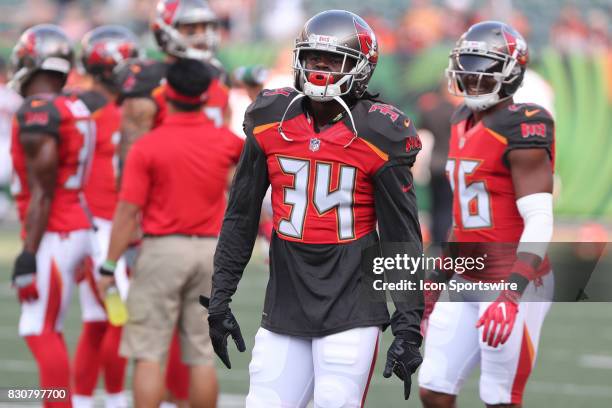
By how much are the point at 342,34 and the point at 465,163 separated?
1.24 meters

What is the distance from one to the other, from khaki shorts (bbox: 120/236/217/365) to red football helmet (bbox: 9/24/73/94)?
1.10 metres

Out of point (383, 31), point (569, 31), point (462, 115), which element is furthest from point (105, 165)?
point (569, 31)

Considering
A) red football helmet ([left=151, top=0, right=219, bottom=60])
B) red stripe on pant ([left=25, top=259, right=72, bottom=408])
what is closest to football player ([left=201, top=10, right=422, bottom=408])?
red stripe on pant ([left=25, top=259, right=72, bottom=408])

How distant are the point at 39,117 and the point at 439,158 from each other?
730 cm

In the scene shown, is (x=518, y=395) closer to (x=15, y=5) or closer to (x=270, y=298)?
(x=270, y=298)

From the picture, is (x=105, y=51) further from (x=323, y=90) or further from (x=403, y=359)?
(x=403, y=359)

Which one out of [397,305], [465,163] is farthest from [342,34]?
[465,163]

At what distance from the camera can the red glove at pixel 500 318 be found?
4578 mm

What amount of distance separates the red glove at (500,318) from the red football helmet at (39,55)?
8.84 ft

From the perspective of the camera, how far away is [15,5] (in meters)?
20.0

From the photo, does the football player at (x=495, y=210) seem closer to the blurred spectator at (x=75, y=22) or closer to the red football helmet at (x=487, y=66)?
the red football helmet at (x=487, y=66)

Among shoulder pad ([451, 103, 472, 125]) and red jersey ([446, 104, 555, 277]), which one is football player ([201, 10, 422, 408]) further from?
shoulder pad ([451, 103, 472, 125])

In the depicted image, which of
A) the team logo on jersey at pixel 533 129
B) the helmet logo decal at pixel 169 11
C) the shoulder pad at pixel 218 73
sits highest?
the helmet logo decal at pixel 169 11

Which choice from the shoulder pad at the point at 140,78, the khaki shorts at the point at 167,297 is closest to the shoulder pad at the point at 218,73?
the shoulder pad at the point at 140,78
